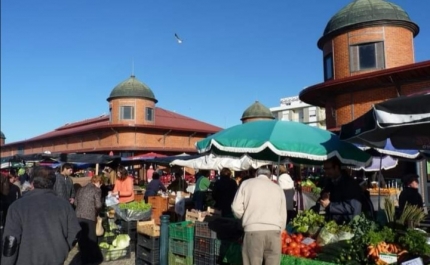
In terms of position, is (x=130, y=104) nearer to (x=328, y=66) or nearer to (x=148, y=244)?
(x=328, y=66)

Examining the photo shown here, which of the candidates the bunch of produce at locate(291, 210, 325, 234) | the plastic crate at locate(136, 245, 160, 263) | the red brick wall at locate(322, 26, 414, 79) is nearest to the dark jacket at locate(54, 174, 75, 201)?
the plastic crate at locate(136, 245, 160, 263)

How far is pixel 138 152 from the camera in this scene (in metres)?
36.0

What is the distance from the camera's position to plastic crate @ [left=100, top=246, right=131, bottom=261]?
26.6ft

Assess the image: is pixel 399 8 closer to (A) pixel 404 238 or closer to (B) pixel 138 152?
(A) pixel 404 238

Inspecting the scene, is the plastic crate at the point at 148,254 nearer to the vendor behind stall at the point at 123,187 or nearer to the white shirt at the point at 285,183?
the vendor behind stall at the point at 123,187

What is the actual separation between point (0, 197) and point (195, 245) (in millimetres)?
6738

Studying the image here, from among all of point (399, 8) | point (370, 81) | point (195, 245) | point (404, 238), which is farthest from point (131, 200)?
point (399, 8)

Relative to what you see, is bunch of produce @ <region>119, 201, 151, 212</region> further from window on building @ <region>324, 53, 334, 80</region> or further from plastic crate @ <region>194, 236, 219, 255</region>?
window on building @ <region>324, 53, 334, 80</region>

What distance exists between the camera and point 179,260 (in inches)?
252

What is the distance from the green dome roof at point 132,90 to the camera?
120 ft

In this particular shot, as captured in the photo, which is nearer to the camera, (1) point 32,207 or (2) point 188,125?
(1) point 32,207

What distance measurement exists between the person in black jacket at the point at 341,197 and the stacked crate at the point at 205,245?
5.90 feet

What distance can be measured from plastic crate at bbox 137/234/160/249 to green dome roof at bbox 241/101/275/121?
34990 mm

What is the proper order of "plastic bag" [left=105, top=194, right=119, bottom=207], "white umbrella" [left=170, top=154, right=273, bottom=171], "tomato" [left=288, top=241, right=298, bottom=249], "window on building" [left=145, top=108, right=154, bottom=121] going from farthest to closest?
1. "window on building" [left=145, top=108, right=154, bottom=121]
2. "white umbrella" [left=170, top=154, right=273, bottom=171]
3. "plastic bag" [left=105, top=194, right=119, bottom=207]
4. "tomato" [left=288, top=241, right=298, bottom=249]
